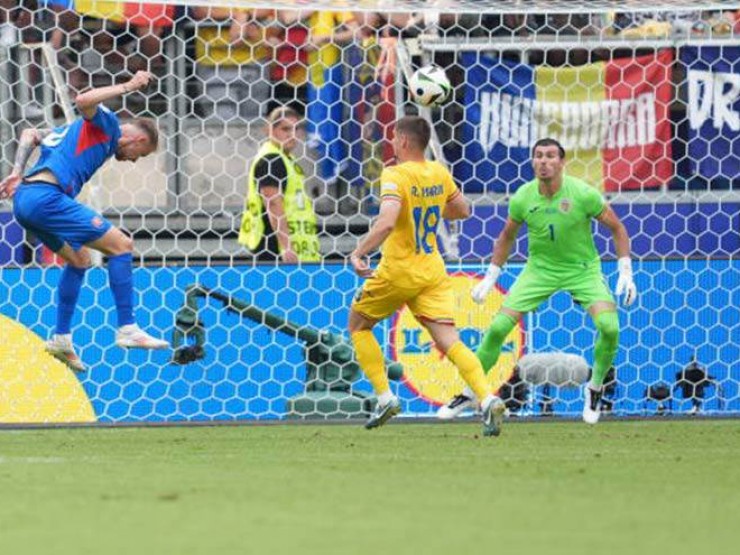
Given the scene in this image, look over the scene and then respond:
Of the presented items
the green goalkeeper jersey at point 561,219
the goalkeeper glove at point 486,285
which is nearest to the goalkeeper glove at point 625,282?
the green goalkeeper jersey at point 561,219

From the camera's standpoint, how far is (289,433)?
11.3 meters

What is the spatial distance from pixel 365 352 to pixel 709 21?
4823 millimetres

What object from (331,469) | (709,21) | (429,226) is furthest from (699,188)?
(331,469)

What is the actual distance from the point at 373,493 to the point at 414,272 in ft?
12.0

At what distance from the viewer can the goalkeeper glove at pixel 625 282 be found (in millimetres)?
11797

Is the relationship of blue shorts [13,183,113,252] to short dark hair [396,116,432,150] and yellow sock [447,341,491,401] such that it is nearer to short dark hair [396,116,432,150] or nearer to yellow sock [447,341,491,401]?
short dark hair [396,116,432,150]

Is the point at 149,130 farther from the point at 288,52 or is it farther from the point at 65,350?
the point at 288,52

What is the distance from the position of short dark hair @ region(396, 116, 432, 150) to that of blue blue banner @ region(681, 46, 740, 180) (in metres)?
3.62

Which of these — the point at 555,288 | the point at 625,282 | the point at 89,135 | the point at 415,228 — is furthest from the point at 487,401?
the point at 89,135

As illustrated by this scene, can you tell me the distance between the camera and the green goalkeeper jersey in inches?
472

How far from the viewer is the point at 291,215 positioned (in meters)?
13.4

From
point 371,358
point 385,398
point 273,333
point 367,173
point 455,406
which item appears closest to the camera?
point 385,398

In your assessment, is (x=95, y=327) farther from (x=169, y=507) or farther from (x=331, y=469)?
(x=169, y=507)

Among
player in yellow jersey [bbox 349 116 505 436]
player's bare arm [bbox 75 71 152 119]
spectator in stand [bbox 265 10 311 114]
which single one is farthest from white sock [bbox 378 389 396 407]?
spectator in stand [bbox 265 10 311 114]
